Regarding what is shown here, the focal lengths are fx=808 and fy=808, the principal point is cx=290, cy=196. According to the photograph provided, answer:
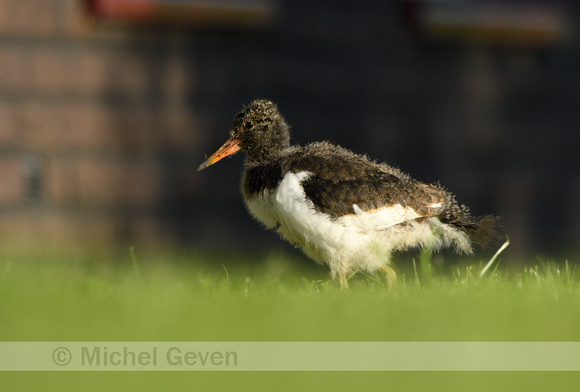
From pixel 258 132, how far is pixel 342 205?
80 centimetres

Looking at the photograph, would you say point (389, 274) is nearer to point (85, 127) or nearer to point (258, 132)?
point (258, 132)

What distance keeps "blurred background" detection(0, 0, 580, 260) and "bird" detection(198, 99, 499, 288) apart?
2526mm

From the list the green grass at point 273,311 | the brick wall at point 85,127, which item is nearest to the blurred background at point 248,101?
the brick wall at point 85,127

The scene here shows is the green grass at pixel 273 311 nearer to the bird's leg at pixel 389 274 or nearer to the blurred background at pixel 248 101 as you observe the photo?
the bird's leg at pixel 389 274

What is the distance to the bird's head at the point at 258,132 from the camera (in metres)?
5.00

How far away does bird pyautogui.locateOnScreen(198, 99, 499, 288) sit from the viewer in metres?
4.54

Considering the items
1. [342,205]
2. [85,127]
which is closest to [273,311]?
[342,205]

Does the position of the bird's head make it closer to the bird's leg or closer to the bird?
the bird

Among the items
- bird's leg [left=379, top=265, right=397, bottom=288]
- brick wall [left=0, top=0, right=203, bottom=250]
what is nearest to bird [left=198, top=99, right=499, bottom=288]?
bird's leg [left=379, top=265, right=397, bottom=288]

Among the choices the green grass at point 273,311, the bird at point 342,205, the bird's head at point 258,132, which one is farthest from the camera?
the bird's head at point 258,132

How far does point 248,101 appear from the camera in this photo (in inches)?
302

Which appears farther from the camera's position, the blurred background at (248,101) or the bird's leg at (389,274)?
the blurred background at (248,101)

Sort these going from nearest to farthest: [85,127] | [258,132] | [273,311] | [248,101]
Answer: [273,311] → [258,132] → [85,127] → [248,101]

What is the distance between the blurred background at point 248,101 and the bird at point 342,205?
2.53 metres
